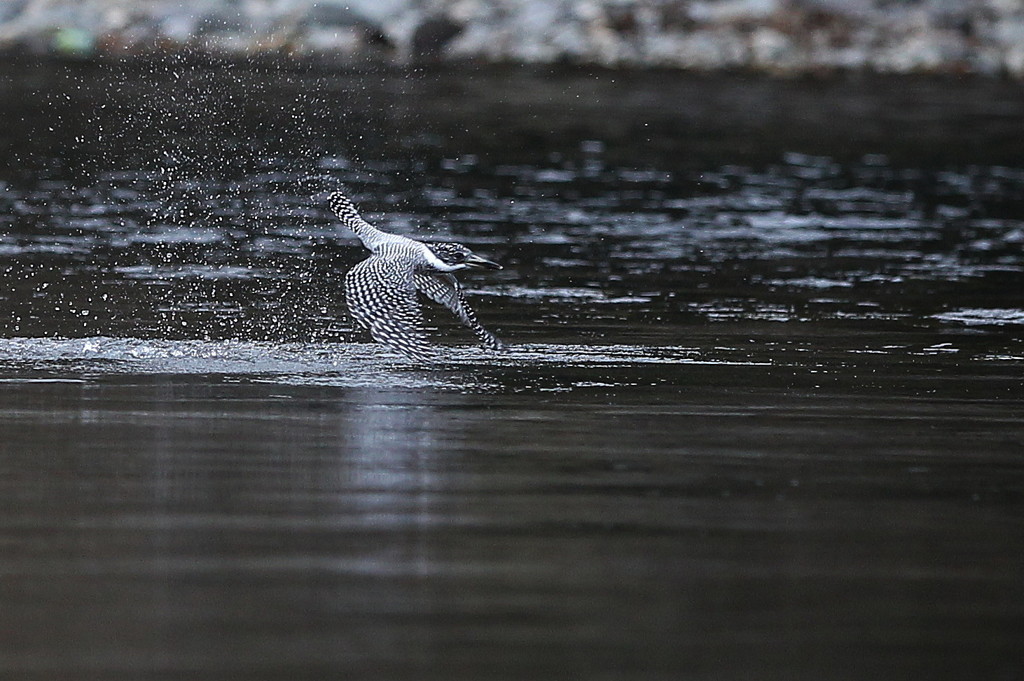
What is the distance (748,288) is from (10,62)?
81.8 ft

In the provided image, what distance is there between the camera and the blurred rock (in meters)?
40.2

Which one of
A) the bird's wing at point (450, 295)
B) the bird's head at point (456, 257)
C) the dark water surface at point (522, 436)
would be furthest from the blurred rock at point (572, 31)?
the bird's head at point (456, 257)

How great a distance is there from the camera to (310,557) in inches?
288

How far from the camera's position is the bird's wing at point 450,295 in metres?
11.2

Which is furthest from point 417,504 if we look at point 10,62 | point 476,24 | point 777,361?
point 476,24

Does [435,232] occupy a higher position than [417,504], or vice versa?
[435,232]

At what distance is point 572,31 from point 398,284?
31.1 meters

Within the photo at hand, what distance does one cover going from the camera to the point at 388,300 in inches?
431

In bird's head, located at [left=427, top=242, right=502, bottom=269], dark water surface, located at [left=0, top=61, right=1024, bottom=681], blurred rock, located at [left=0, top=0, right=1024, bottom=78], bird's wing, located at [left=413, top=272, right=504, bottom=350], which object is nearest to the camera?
dark water surface, located at [left=0, top=61, right=1024, bottom=681]

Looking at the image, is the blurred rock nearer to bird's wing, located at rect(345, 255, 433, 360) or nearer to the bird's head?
the bird's head

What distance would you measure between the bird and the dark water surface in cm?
28

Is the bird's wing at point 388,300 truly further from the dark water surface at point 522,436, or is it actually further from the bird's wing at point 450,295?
the dark water surface at point 522,436

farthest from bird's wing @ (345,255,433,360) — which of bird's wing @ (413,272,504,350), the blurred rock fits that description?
the blurred rock

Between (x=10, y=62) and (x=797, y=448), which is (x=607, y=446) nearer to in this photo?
(x=797, y=448)
